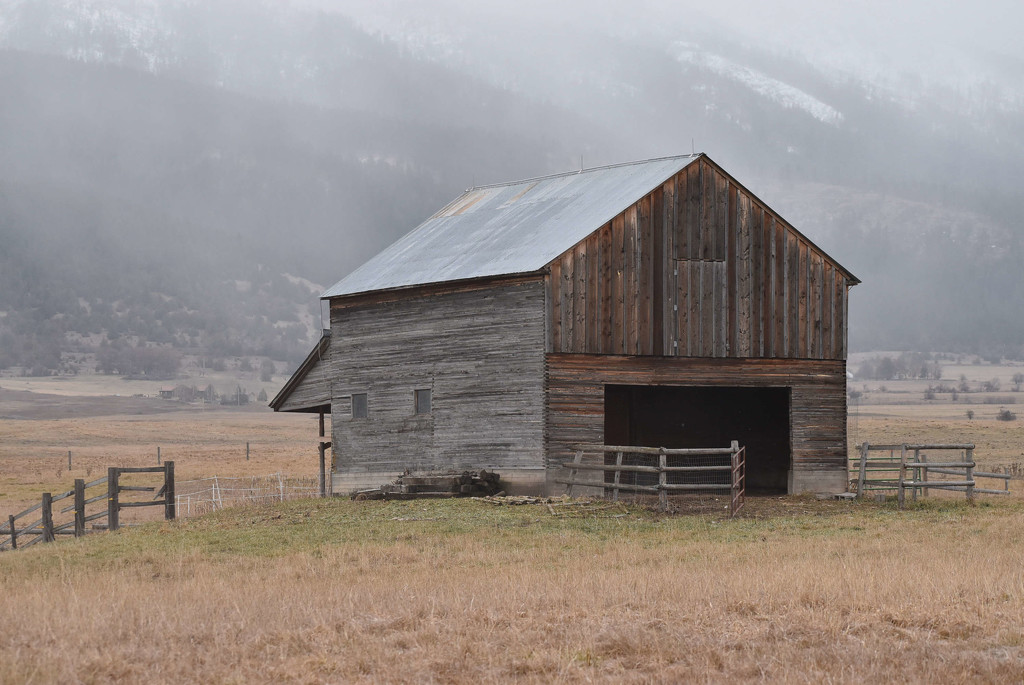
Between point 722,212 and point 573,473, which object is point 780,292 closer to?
point 722,212

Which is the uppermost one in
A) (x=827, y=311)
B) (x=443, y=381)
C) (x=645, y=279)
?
(x=645, y=279)

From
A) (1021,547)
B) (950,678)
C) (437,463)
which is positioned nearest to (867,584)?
(950,678)

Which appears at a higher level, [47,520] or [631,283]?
[631,283]

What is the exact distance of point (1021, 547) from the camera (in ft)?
68.0

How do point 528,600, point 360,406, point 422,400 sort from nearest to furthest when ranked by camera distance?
point 528,600
point 422,400
point 360,406

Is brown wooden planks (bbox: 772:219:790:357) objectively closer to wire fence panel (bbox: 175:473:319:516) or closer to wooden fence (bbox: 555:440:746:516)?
wooden fence (bbox: 555:440:746:516)

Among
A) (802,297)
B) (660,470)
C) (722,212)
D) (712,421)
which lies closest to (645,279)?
(722,212)

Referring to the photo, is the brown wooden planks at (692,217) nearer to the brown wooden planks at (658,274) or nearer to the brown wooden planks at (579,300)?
the brown wooden planks at (658,274)

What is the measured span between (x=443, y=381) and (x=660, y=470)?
8.68 meters

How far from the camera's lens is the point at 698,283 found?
110ft

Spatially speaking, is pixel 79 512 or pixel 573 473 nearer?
pixel 79 512

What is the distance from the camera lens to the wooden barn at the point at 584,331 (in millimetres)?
31812

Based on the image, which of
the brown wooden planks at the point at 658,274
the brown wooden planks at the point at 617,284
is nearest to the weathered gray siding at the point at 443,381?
the brown wooden planks at the point at 617,284

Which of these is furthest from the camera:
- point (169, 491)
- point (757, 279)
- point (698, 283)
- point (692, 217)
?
point (757, 279)
